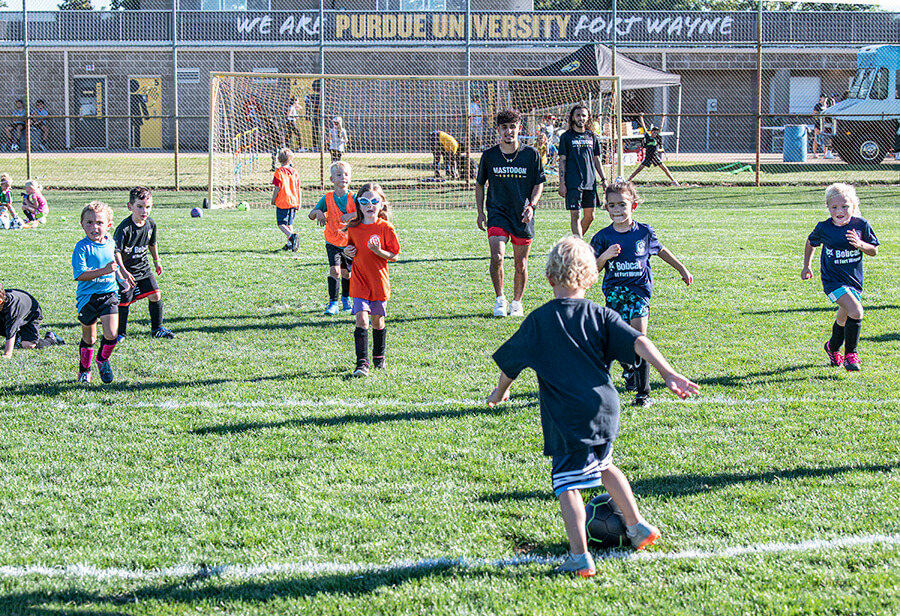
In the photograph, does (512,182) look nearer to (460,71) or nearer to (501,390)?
(501,390)

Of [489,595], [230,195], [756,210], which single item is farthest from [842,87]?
[489,595]

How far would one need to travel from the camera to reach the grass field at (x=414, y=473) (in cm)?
374

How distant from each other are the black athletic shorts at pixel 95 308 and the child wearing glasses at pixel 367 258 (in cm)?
179

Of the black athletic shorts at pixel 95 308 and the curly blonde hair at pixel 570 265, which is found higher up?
the curly blonde hair at pixel 570 265

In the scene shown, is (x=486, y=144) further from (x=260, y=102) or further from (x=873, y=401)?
(x=873, y=401)

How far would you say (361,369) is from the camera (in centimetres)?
707

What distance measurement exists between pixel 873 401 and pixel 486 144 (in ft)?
71.2

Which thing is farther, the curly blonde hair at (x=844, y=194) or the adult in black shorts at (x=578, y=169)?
the adult in black shorts at (x=578, y=169)

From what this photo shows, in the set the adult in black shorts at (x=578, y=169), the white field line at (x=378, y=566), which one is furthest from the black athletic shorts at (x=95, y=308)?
the adult in black shorts at (x=578, y=169)

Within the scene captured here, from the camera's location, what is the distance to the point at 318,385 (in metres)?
6.84

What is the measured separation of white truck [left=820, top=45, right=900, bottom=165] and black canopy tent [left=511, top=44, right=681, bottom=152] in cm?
680

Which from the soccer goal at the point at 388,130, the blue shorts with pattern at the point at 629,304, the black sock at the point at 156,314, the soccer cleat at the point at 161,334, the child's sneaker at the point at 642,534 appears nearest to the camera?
the child's sneaker at the point at 642,534

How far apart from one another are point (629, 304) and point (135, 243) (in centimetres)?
429

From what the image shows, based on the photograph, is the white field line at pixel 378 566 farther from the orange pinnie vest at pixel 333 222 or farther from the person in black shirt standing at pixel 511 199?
the orange pinnie vest at pixel 333 222
